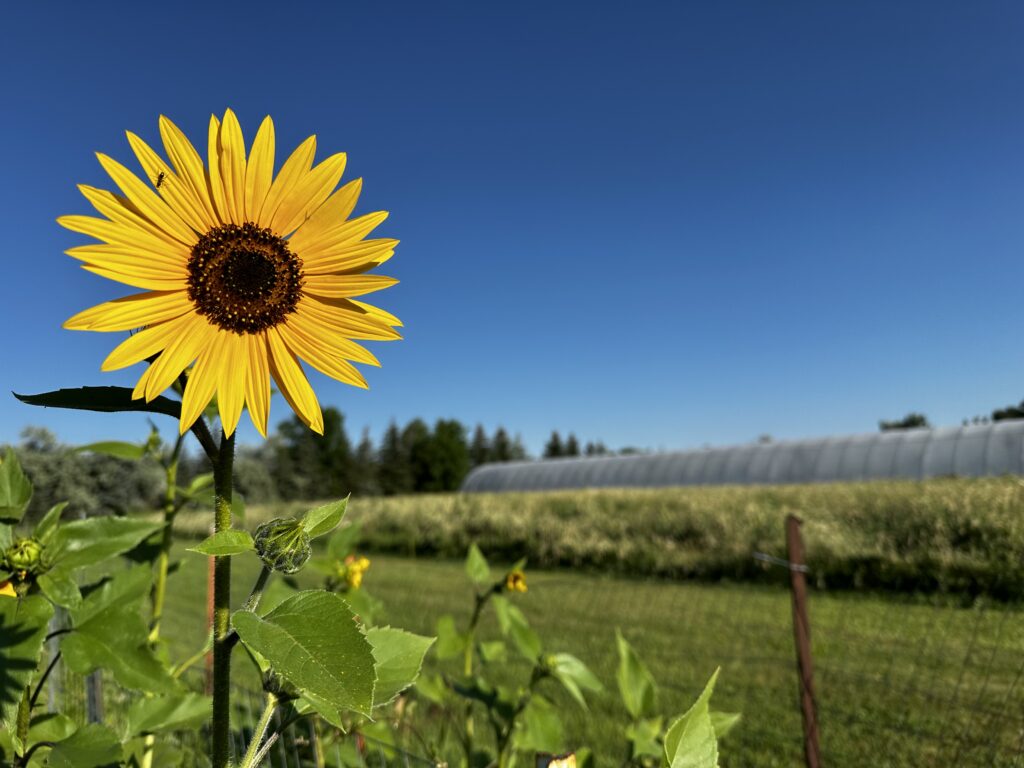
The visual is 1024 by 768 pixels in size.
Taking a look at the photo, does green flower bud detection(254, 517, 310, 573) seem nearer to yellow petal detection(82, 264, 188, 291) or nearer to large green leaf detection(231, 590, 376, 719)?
large green leaf detection(231, 590, 376, 719)

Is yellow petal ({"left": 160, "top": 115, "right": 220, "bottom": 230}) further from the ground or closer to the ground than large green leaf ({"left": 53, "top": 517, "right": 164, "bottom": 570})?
further from the ground

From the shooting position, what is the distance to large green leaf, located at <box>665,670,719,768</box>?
2.57ft

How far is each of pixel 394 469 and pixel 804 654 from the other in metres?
50.2

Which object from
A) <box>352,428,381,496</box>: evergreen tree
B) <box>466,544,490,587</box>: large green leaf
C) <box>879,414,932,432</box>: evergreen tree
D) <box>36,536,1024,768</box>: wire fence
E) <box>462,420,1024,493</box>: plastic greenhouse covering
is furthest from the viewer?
<box>352,428,381,496</box>: evergreen tree

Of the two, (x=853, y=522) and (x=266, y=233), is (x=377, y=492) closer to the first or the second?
(x=853, y=522)

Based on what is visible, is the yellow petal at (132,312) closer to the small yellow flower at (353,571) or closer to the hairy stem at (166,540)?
the hairy stem at (166,540)

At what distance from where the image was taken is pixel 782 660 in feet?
20.9

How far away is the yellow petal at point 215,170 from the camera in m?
0.80

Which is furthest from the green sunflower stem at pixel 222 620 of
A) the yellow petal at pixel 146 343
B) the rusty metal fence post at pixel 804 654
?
the rusty metal fence post at pixel 804 654

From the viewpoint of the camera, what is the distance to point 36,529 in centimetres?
107

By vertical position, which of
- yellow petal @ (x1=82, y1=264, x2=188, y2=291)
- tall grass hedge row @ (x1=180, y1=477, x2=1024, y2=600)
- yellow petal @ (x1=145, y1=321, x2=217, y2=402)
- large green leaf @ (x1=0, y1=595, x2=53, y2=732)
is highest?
yellow petal @ (x1=82, y1=264, x2=188, y2=291)

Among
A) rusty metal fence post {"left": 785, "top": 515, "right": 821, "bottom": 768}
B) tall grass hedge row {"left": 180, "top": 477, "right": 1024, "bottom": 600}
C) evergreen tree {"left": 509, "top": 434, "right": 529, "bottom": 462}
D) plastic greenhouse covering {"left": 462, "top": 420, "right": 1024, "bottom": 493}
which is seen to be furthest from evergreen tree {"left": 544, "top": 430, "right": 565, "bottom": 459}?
rusty metal fence post {"left": 785, "top": 515, "right": 821, "bottom": 768}

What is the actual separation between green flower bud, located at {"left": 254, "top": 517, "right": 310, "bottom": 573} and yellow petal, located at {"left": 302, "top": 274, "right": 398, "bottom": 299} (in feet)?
0.86

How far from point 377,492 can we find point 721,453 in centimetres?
3018
